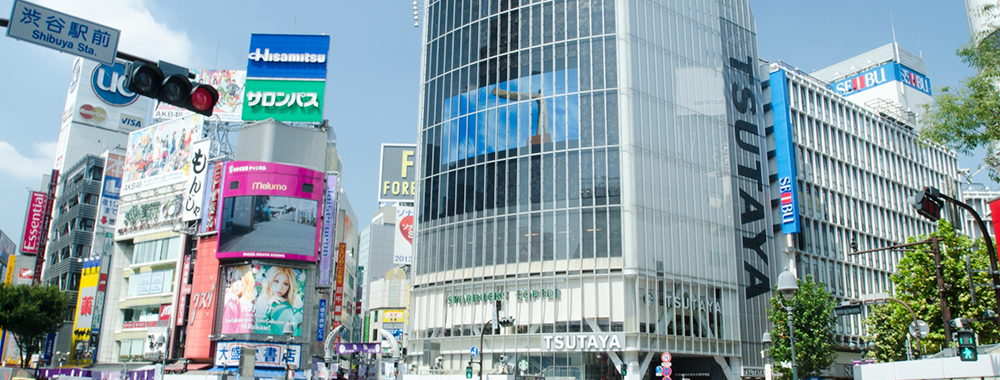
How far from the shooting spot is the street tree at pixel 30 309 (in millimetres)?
67125

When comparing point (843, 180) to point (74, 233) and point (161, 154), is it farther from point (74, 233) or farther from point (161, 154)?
point (74, 233)

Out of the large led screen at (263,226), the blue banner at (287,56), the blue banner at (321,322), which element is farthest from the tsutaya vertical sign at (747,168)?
the blue banner at (321,322)

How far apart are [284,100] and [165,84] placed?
6599 centimetres

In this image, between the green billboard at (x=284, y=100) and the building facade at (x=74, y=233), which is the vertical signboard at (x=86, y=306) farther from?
the green billboard at (x=284, y=100)

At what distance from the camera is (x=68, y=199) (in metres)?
91.9

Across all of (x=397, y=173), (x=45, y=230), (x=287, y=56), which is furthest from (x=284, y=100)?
(x=397, y=173)

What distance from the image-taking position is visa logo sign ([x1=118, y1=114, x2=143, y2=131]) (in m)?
115

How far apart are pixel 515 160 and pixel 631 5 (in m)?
14.3

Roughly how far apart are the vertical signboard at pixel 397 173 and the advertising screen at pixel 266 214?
6283 cm

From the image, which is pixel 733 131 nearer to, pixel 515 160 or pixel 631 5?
pixel 631 5

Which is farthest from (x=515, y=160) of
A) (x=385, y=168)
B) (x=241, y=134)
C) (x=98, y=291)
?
(x=385, y=168)

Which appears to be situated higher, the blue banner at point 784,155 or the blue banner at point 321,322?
the blue banner at point 784,155

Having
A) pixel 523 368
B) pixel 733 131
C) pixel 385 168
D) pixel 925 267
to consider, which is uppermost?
pixel 385 168

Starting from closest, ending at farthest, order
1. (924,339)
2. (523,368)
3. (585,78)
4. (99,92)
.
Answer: (924,339)
(523,368)
(585,78)
(99,92)
